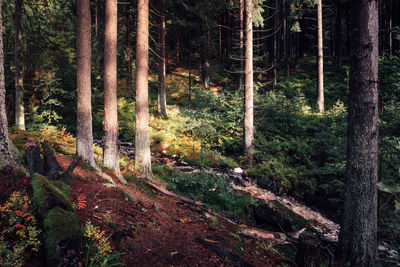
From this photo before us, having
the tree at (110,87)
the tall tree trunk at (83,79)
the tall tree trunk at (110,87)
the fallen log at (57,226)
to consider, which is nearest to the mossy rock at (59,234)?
the fallen log at (57,226)

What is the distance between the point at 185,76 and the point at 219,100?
13.8m

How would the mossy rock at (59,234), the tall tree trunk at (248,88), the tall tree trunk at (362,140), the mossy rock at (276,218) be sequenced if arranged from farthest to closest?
the tall tree trunk at (248,88) → the mossy rock at (276,218) → the tall tree trunk at (362,140) → the mossy rock at (59,234)

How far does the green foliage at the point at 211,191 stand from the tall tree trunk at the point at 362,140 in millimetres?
3491

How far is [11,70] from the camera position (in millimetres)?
16234

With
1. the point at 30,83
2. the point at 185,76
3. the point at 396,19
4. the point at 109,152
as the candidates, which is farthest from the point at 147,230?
the point at 396,19

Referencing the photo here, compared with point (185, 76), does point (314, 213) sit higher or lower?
lower

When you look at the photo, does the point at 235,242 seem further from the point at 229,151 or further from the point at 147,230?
the point at 229,151

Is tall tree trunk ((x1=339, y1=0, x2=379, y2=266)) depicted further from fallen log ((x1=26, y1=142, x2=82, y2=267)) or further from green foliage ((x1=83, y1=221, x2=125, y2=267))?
A: fallen log ((x1=26, y1=142, x2=82, y2=267))

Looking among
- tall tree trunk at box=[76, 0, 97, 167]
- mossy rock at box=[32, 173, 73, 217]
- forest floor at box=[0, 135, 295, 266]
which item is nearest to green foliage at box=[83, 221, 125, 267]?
forest floor at box=[0, 135, 295, 266]

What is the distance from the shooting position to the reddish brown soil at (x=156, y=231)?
339cm

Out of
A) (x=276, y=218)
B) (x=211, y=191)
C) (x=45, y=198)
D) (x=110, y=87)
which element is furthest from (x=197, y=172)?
(x=45, y=198)

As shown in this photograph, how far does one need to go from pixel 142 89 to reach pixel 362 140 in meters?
7.14

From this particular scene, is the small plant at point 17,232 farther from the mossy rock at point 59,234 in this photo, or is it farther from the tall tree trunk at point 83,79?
the tall tree trunk at point 83,79

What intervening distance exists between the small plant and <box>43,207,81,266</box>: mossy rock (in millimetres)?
126
